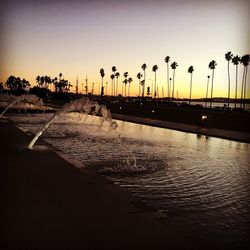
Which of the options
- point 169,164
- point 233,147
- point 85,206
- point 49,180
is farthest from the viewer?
point 233,147

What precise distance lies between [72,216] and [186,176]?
463cm

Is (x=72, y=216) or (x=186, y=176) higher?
(x=72, y=216)

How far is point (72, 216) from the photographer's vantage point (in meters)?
5.73

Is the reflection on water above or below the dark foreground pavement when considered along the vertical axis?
below

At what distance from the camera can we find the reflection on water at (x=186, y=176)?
6098 millimetres

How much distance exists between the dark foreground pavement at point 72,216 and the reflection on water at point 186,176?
0.57 meters

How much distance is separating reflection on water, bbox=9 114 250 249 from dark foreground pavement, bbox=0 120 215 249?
0.57m

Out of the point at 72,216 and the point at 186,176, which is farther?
the point at 186,176

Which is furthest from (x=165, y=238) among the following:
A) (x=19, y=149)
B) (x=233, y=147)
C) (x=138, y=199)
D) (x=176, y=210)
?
(x=233, y=147)

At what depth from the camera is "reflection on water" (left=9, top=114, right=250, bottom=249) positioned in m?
6.10

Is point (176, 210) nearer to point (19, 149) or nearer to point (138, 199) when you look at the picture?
point (138, 199)

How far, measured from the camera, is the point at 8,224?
523cm

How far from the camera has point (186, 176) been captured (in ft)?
31.9

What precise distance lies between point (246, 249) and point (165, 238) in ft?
3.51
